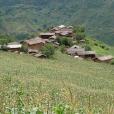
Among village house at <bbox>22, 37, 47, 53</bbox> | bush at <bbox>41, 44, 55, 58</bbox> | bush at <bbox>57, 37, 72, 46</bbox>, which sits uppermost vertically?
bush at <bbox>41, 44, 55, 58</bbox>

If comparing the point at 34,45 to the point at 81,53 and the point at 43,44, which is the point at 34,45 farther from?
the point at 81,53

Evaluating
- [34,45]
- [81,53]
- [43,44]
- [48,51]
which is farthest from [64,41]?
[48,51]

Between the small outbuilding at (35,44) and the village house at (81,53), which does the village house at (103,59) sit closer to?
the village house at (81,53)

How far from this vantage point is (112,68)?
6781 cm

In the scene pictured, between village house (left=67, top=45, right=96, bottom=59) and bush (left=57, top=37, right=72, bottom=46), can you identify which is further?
bush (left=57, top=37, right=72, bottom=46)

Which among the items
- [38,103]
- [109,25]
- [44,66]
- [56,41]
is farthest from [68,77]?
[109,25]

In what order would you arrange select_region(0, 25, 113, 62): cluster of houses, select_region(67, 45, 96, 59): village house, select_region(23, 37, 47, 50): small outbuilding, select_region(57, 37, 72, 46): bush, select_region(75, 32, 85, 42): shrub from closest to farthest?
select_region(0, 25, 113, 62): cluster of houses
select_region(67, 45, 96, 59): village house
select_region(23, 37, 47, 50): small outbuilding
select_region(57, 37, 72, 46): bush
select_region(75, 32, 85, 42): shrub

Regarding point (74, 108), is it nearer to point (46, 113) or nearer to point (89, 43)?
point (46, 113)

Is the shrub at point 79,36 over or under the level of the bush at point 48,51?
under

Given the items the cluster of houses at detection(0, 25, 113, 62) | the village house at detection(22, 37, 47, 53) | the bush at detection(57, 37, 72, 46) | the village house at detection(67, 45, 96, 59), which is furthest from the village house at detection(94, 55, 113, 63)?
the village house at detection(22, 37, 47, 53)

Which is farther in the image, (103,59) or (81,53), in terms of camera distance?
(81,53)

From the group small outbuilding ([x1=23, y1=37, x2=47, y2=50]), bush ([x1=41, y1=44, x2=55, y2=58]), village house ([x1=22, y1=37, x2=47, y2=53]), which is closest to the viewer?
bush ([x1=41, y1=44, x2=55, y2=58])

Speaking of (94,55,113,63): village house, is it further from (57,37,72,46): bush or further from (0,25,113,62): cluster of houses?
(57,37,72,46): bush

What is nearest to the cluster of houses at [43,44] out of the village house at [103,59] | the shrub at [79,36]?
the village house at [103,59]
